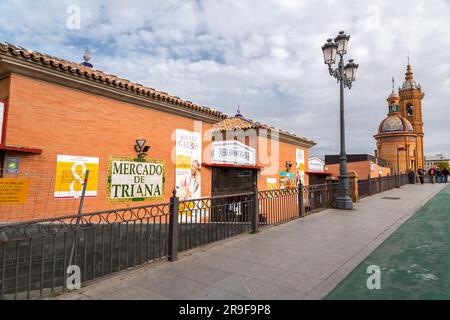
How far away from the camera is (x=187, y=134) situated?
10.1 m

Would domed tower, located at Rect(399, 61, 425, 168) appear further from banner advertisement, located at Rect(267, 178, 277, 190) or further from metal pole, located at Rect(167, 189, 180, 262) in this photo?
metal pole, located at Rect(167, 189, 180, 262)

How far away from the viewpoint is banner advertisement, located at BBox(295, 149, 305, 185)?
55.4 feet

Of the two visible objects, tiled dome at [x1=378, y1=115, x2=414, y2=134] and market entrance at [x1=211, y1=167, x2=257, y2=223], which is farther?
tiled dome at [x1=378, y1=115, x2=414, y2=134]

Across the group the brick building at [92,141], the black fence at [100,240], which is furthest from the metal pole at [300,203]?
the brick building at [92,141]

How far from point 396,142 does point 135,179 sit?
46823 millimetres

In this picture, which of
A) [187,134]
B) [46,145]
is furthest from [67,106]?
[187,134]

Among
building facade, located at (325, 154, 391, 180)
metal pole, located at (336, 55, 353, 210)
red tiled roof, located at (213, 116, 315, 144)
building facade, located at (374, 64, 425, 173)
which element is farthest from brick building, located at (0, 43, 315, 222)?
building facade, located at (374, 64, 425, 173)

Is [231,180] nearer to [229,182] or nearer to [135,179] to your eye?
[229,182]

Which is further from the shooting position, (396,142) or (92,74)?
(396,142)

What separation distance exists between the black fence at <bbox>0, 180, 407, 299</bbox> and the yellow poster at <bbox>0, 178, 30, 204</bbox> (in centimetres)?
59

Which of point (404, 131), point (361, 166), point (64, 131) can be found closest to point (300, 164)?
point (361, 166)

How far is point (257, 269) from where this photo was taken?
4383mm

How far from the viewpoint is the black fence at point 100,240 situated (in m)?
3.77

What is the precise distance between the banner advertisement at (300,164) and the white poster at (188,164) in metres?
8.50
